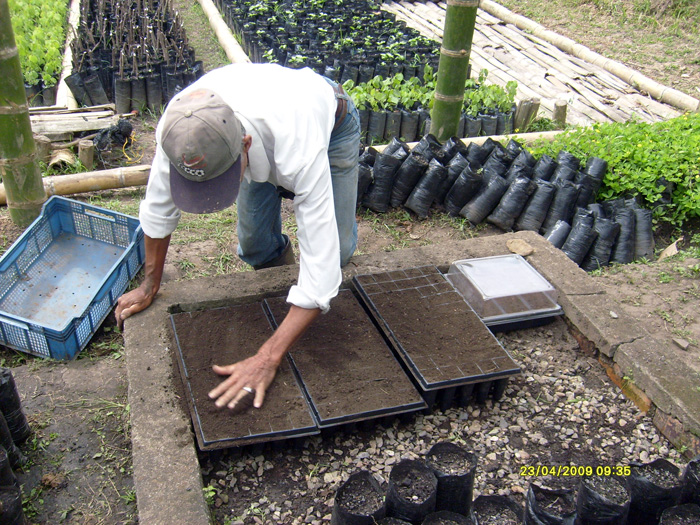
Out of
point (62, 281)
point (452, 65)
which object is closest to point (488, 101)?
point (452, 65)

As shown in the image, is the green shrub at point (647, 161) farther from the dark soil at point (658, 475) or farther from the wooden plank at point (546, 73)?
the dark soil at point (658, 475)

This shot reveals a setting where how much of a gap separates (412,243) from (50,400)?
2.57 m

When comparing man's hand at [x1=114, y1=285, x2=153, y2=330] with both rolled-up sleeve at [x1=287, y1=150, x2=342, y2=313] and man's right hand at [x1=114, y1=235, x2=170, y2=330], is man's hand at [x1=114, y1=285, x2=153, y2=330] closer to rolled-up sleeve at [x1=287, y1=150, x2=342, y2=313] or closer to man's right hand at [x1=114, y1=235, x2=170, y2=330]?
man's right hand at [x1=114, y1=235, x2=170, y2=330]

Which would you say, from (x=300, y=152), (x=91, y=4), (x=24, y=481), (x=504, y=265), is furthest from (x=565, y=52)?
(x=24, y=481)

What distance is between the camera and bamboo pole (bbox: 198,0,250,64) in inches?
300

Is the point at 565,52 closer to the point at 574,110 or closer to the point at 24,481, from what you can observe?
the point at 574,110

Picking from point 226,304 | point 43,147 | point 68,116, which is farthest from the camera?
point 68,116

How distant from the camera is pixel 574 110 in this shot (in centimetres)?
670

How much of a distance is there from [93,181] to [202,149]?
303 centimetres

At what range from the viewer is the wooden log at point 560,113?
20.2ft

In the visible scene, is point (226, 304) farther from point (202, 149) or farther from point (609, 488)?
point (609, 488)

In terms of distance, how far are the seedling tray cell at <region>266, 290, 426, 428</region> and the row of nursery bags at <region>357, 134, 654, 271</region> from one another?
1.79m

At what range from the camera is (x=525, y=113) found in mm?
5965
